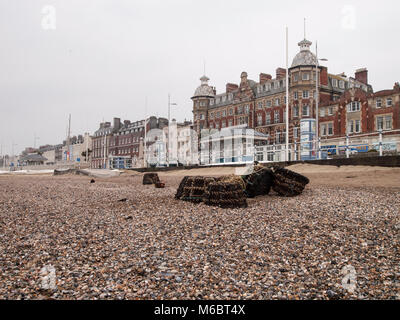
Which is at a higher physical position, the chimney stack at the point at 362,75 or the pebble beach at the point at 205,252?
the chimney stack at the point at 362,75

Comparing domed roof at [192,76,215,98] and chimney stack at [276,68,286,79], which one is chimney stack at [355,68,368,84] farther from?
domed roof at [192,76,215,98]

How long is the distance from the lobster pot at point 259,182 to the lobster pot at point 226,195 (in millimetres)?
1243

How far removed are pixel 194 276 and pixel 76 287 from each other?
145 cm

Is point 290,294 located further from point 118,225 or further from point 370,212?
point 370,212

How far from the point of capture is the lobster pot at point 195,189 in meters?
9.23

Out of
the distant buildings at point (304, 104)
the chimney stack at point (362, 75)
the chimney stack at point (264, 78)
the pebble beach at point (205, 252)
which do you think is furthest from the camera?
the chimney stack at point (264, 78)

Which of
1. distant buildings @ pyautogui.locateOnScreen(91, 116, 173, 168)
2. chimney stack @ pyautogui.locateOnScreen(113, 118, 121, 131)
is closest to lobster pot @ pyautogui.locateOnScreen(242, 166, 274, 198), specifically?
distant buildings @ pyautogui.locateOnScreen(91, 116, 173, 168)

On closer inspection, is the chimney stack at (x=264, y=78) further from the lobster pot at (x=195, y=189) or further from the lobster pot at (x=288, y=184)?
the lobster pot at (x=195, y=189)

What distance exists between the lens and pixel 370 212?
7.18m

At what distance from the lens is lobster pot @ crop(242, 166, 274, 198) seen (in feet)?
31.8

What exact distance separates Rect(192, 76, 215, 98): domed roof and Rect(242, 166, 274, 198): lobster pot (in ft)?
213

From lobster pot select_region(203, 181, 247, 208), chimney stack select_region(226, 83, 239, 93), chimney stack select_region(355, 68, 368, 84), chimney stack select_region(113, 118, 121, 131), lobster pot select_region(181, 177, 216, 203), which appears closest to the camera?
lobster pot select_region(203, 181, 247, 208)

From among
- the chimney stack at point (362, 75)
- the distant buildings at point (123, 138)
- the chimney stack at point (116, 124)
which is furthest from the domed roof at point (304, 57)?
the chimney stack at point (116, 124)
